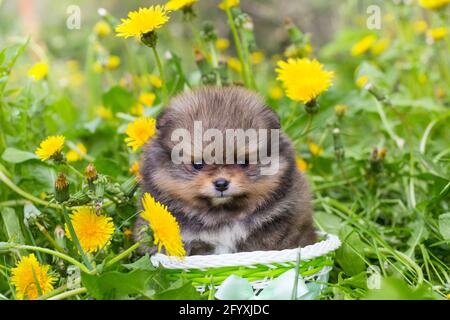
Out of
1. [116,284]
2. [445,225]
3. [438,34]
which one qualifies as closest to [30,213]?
[116,284]

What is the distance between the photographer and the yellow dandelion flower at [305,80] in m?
2.42

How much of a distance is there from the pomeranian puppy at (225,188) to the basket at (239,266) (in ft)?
0.55

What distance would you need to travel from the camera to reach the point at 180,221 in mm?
2215

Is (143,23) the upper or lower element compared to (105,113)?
upper

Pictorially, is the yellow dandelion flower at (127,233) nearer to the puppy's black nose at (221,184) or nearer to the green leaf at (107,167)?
the green leaf at (107,167)

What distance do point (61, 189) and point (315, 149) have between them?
5.31 feet

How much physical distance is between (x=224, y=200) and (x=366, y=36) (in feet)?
9.30

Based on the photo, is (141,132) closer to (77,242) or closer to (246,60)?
(77,242)

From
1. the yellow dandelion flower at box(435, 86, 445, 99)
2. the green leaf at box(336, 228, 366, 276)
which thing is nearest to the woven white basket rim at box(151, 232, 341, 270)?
the green leaf at box(336, 228, 366, 276)

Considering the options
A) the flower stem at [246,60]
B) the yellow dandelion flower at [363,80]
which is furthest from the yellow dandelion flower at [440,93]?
the flower stem at [246,60]

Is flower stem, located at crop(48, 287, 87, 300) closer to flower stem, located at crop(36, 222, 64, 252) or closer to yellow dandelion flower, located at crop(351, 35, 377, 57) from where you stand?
flower stem, located at crop(36, 222, 64, 252)

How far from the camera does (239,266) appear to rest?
79.5 inches

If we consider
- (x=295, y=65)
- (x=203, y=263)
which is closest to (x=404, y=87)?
(x=295, y=65)

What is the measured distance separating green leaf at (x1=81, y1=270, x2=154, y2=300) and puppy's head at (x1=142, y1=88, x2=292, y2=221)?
35 centimetres
